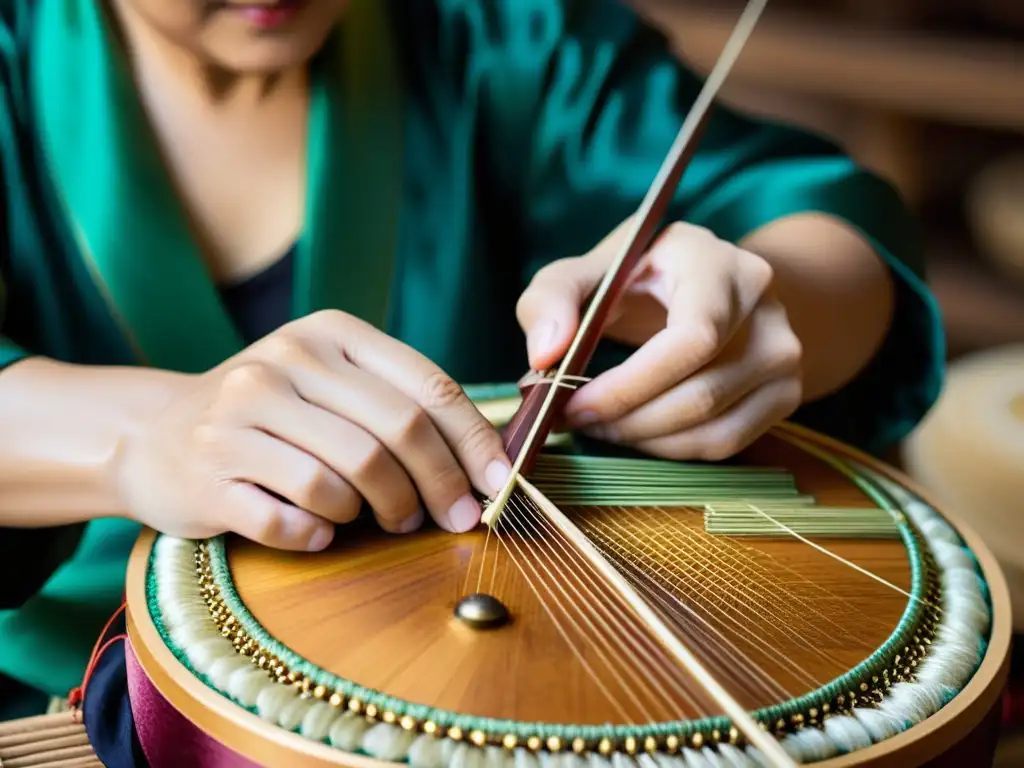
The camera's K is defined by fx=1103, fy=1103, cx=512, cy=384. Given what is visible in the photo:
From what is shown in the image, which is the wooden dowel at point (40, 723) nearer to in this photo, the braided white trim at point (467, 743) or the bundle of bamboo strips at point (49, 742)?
the bundle of bamboo strips at point (49, 742)

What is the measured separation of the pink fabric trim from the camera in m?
0.48

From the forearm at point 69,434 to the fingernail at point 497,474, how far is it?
19cm

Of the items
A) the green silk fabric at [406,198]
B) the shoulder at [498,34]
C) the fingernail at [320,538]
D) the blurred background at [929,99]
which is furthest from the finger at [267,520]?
the blurred background at [929,99]

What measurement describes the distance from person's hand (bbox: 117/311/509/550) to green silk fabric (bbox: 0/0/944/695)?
18 centimetres

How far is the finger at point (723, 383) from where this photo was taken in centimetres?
66

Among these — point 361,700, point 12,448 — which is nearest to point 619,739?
point 361,700

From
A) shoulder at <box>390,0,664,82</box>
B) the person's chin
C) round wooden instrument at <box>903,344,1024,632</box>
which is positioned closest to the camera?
the person's chin

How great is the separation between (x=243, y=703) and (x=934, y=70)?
1702mm

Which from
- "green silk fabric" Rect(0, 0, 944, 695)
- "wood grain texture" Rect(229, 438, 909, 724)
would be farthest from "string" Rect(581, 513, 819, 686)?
"green silk fabric" Rect(0, 0, 944, 695)

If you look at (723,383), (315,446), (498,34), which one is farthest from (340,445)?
(498,34)

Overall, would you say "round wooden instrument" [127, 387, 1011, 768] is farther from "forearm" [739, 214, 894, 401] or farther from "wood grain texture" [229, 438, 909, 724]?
"forearm" [739, 214, 894, 401]

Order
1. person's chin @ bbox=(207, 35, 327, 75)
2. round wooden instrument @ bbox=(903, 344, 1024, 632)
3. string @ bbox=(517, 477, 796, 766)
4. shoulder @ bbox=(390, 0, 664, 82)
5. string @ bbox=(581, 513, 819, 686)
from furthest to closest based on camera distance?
round wooden instrument @ bbox=(903, 344, 1024, 632) < shoulder @ bbox=(390, 0, 664, 82) < person's chin @ bbox=(207, 35, 327, 75) < string @ bbox=(581, 513, 819, 686) < string @ bbox=(517, 477, 796, 766)

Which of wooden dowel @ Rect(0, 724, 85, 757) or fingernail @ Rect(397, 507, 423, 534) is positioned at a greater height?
fingernail @ Rect(397, 507, 423, 534)

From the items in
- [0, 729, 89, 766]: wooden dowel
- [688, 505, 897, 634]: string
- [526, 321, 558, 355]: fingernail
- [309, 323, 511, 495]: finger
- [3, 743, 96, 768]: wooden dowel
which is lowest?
[3, 743, 96, 768]: wooden dowel
